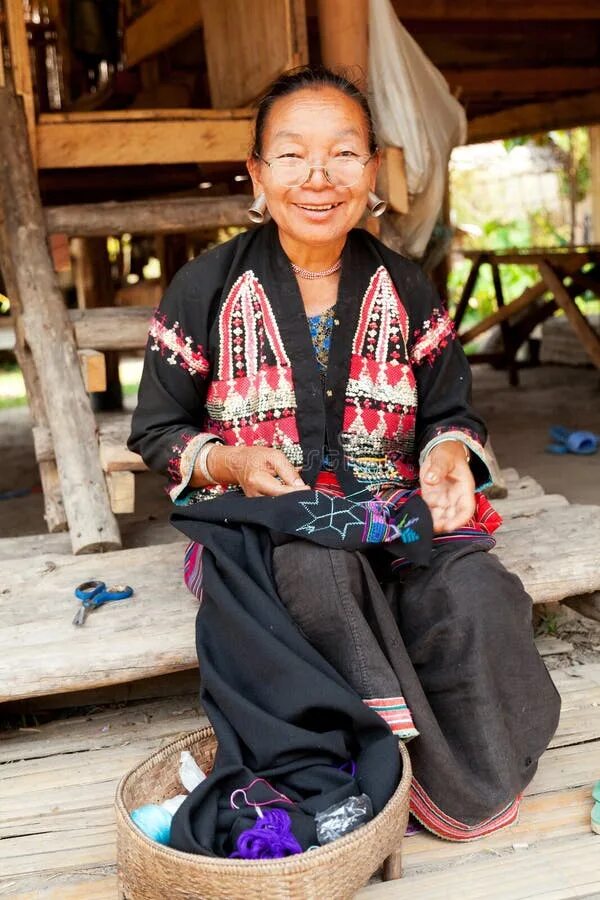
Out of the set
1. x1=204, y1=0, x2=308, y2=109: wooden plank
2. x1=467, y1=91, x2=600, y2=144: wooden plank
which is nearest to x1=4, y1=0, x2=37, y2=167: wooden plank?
x1=204, y1=0, x2=308, y2=109: wooden plank

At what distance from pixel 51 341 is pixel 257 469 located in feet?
5.40

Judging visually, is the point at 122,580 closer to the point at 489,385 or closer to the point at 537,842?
the point at 537,842

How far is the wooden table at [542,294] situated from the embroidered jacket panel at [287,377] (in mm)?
4605

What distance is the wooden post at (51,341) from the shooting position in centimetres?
304

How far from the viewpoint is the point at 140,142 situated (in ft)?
13.5

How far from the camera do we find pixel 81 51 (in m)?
7.12

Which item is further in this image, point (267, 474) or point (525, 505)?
point (525, 505)

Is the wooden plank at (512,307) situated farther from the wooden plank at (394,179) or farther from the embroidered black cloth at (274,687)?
the embroidered black cloth at (274,687)

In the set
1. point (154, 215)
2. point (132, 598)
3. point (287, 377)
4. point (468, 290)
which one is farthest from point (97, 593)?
point (468, 290)

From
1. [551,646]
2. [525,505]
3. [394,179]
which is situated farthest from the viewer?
[394,179]

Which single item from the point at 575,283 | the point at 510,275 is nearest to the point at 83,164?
the point at 575,283

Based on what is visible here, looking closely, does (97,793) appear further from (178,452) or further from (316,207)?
(316,207)

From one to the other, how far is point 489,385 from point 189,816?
6603 mm

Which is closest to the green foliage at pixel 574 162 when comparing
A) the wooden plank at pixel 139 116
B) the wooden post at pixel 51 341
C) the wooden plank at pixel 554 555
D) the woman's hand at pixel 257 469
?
the wooden plank at pixel 139 116
